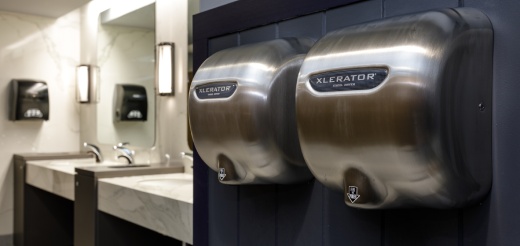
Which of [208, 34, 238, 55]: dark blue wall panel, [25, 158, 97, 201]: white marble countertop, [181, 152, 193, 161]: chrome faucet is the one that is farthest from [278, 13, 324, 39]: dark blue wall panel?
[25, 158, 97, 201]: white marble countertop

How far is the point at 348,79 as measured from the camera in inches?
30.4

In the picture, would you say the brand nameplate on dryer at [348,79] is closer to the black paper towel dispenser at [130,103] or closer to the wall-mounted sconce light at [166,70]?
the wall-mounted sconce light at [166,70]

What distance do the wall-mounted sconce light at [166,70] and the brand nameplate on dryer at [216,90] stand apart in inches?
95.3

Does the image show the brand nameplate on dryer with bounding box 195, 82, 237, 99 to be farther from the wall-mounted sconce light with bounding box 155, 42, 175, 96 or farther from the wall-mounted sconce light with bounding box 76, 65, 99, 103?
the wall-mounted sconce light with bounding box 76, 65, 99, 103

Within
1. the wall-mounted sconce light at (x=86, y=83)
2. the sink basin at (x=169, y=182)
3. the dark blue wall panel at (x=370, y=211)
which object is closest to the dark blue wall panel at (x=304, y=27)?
the dark blue wall panel at (x=370, y=211)

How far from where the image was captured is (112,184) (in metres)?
2.85

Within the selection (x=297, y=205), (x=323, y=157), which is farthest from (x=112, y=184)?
(x=323, y=157)

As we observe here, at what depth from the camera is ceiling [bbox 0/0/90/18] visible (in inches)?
173

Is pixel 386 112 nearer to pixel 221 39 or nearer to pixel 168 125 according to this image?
pixel 221 39

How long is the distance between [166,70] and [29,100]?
6.33 ft

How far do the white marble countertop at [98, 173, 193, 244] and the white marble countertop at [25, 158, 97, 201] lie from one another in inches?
27.4

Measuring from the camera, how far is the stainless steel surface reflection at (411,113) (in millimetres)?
695

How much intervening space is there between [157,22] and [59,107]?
1899mm

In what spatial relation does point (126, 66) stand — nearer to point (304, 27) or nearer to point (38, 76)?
point (38, 76)
